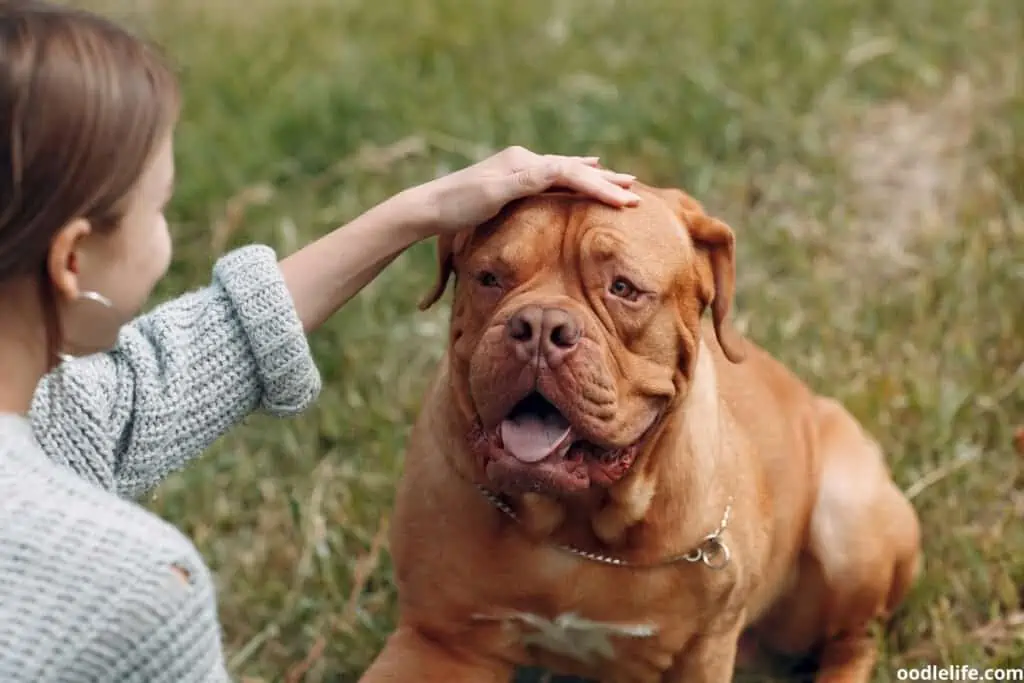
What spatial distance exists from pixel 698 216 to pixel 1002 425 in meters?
1.40

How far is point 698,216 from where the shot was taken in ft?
8.21

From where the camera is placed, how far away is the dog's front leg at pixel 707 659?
2.62 meters

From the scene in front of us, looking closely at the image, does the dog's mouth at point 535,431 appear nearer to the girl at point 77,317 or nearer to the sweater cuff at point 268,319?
the sweater cuff at point 268,319

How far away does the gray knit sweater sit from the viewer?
196cm

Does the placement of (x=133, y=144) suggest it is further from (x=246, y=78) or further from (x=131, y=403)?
(x=246, y=78)

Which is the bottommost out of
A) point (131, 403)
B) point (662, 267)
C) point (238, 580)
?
point (238, 580)

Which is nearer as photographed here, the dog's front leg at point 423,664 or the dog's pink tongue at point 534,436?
the dog's pink tongue at point 534,436

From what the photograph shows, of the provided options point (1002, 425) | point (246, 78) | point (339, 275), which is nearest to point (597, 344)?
point (339, 275)

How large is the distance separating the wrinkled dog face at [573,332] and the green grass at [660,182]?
93 centimetres

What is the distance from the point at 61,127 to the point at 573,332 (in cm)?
84

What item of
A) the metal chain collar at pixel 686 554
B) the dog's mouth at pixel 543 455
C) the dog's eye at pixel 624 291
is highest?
the dog's eye at pixel 624 291

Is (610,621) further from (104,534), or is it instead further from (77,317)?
(77,317)

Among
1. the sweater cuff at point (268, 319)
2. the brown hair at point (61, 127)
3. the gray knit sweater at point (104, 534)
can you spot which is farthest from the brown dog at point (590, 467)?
the brown hair at point (61, 127)

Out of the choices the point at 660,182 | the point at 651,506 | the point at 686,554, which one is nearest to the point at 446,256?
the point at 651,506
